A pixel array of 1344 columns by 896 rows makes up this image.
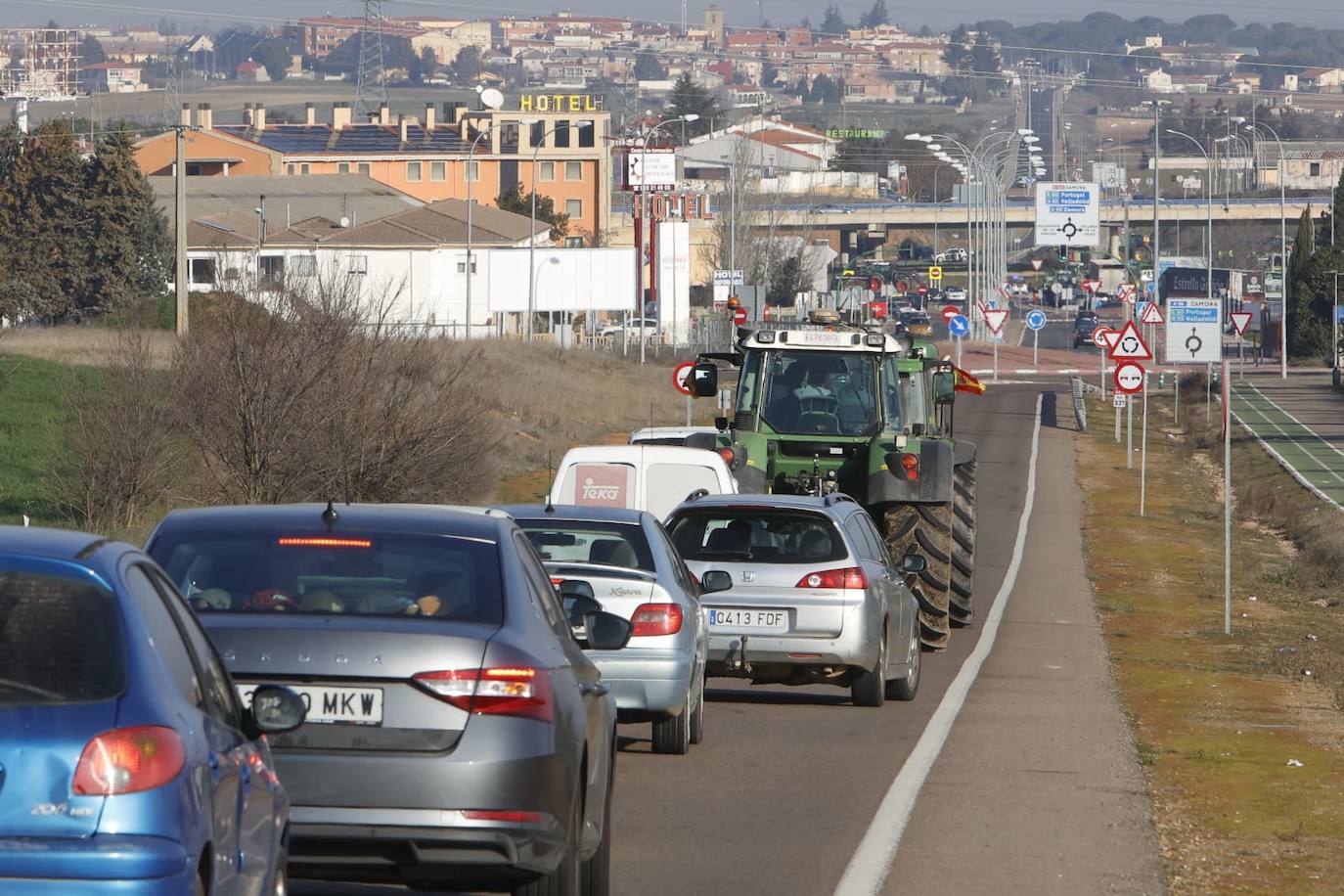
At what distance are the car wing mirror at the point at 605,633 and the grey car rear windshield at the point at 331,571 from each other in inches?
57.8

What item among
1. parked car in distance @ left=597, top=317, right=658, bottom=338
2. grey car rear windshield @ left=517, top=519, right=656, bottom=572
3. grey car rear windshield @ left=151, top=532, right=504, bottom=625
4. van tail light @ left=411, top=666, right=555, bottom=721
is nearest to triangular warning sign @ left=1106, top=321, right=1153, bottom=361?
grey car rear windshield @ left=517, top=519, right=656, bottom=572

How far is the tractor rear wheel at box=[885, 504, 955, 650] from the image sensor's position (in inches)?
797

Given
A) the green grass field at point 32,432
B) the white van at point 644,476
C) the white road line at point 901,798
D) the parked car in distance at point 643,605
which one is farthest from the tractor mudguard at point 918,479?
the green grass field at point 32,432

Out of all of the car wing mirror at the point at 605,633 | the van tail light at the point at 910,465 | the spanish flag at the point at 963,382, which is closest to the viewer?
the car wing mirror at the point at 605,633

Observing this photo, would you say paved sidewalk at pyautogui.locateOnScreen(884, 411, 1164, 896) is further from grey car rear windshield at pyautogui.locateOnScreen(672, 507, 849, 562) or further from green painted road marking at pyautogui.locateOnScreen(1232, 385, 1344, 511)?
green painted road marking at pyautogui.locateOnScreen(1232, 385, 1344, 511)

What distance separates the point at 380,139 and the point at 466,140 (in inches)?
294

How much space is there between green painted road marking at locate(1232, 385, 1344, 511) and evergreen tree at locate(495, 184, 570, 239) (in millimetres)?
66616

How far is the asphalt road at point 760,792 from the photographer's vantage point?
9.09m

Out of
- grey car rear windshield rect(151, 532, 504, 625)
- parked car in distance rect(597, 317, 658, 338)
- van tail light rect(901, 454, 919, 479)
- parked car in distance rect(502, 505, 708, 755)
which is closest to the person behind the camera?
grey car rear windshield rect(151, 532, 504, 625)

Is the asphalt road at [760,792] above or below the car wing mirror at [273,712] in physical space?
below

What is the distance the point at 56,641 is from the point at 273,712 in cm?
106

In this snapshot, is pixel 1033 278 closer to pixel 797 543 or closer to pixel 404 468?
pixel 404 468

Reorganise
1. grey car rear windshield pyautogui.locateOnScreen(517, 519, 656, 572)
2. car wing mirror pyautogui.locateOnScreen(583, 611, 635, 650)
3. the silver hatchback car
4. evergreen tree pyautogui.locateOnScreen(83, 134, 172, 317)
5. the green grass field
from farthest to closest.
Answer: evergreen tree pyautogui.locateOnScreen(83, 134, 172, 317)
the green grass field
the silver hatchback car
grey car rear windshield pyautogui.locateOnScreen(517, 519, 656, 572)
car wing mirror pyautogui.locateOnScreen(583, 611, 635, 650)

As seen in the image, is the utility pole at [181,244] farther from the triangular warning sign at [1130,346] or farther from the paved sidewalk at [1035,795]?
the paved sidewalk at [1035,795]
